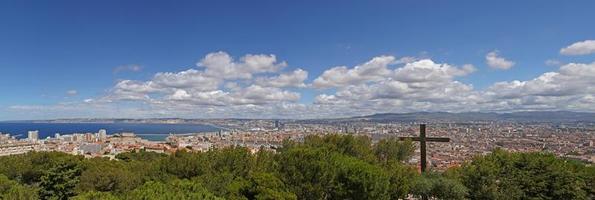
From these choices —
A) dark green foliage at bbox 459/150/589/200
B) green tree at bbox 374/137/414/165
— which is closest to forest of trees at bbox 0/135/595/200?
dark green foliage at bbox 459/150/589/200

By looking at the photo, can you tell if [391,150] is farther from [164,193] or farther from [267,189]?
[164,193]

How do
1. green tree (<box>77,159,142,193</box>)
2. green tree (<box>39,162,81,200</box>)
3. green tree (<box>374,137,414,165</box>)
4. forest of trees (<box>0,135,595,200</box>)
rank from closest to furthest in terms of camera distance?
forest of trees (<box>0,135,595,200</box>)
green tree (<box>39,162,81,200</box>)
green tree (<box>77,159,142,193</box>)
green tree (<box>374,137,414,165</box>)

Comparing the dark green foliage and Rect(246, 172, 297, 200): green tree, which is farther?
the dark green foliage

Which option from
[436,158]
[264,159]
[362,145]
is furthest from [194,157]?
[436,158]

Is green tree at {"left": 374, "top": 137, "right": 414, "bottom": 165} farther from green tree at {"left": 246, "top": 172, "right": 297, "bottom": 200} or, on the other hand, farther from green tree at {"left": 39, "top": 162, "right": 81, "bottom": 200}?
green tree at {"left": 39, "top": 162, "right": 81, "bottom": 200}

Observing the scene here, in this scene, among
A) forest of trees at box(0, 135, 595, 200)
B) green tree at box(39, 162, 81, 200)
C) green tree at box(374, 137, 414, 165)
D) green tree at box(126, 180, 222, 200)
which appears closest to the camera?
green tree at box(126, 180, 222, 200)

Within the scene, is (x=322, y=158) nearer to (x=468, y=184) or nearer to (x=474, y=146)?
(x=468, y=184)

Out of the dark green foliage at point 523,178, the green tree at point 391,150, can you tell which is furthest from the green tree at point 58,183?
the dark green foliage at point 523,178

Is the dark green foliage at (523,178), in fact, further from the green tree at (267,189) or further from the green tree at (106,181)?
the green tree at (106,181)
